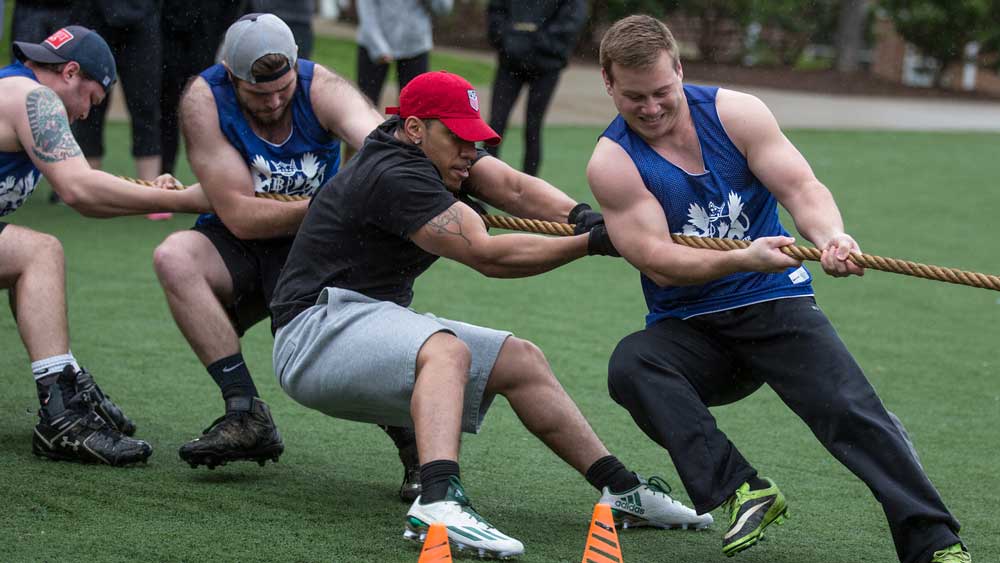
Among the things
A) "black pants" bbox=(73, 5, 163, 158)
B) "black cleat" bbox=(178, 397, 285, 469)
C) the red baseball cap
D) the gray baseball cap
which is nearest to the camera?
the red baseball cap

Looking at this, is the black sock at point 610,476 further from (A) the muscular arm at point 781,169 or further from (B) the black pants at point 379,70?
(B) the black pants at point 379,70

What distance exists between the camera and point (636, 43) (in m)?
3.68

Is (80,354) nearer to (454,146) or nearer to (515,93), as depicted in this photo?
(454,146)

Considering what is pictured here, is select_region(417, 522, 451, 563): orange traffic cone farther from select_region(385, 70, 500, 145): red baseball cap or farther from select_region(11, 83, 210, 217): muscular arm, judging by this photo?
select_region(11, 83, 210, 217): muscular arm

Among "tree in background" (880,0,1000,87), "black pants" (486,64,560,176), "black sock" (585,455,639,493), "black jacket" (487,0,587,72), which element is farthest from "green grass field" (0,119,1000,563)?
"tree in background" (880,0,1000,87)

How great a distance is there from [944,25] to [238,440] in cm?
2017

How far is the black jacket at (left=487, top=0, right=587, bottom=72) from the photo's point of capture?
9023 millimetres

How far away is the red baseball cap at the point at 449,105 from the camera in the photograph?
149 inches

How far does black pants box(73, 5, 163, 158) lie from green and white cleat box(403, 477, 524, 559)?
5.27 meters

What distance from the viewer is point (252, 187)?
4.55 m

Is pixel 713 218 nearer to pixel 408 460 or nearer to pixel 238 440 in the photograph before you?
pixel 408 460

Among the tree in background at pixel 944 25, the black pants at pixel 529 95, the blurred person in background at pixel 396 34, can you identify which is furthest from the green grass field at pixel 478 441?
the tree in background at pixel 944 25

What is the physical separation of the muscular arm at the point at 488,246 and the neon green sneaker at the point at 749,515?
79 centimetres

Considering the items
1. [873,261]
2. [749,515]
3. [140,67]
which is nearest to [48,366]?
[749,515]
